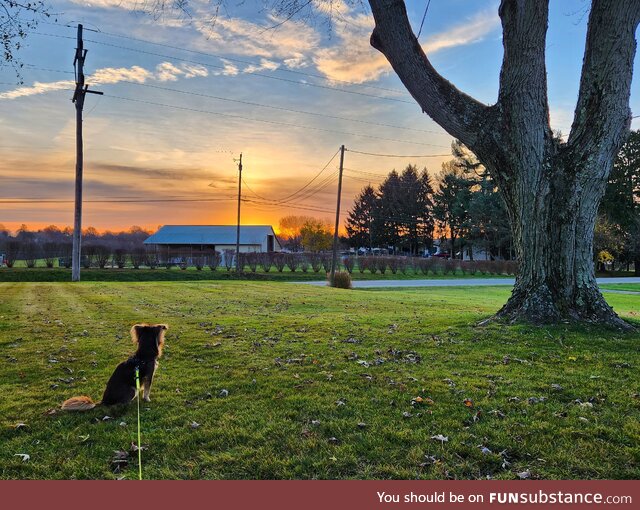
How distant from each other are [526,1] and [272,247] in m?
61.7

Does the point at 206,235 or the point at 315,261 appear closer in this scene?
the point at 315,261

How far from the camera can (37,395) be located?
177 inches

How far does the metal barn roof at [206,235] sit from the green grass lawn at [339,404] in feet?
179

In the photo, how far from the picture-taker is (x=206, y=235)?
6288 centimetres

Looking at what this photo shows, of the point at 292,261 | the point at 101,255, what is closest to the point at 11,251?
the point at 101,255

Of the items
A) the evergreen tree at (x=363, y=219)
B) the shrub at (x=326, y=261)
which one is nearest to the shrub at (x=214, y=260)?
the shrub at (x=326, y=261)

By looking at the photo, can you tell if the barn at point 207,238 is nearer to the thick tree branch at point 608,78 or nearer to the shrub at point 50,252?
the shrub at point 50,252

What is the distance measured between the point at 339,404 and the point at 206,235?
61161 millimetres

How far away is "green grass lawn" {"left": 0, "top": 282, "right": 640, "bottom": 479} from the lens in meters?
3.05

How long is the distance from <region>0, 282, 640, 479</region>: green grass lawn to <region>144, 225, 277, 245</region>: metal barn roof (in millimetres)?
54487

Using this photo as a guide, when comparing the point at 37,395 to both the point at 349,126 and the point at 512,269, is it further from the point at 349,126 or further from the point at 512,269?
the point at 512,269

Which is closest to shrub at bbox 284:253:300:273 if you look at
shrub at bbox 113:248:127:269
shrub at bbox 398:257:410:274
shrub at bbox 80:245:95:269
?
shrub at bbox 398:257:410:274

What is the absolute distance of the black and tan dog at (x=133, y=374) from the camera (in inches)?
163

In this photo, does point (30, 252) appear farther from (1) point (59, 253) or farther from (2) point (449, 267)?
(2) point (449, 267)
